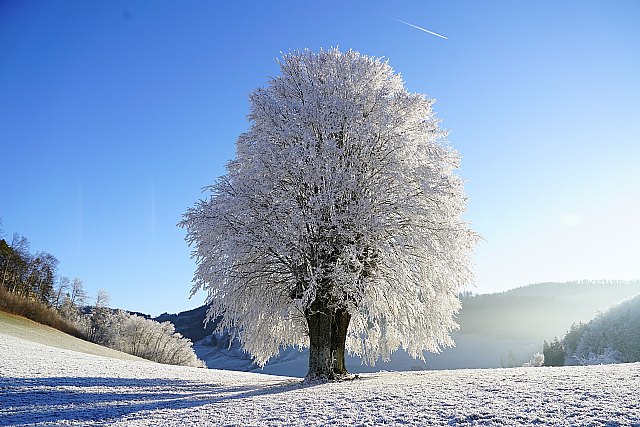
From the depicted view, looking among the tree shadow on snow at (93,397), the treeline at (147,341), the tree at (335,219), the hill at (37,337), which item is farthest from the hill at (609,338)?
the treeline at (147,341)

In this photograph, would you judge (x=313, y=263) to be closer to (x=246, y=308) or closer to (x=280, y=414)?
(x=246, y=308)

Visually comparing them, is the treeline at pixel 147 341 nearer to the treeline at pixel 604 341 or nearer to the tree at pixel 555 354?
the tree at pixel 555 354

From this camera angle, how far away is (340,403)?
1140 cm

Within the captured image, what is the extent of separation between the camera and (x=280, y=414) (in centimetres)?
1083

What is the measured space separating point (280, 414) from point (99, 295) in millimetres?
111146

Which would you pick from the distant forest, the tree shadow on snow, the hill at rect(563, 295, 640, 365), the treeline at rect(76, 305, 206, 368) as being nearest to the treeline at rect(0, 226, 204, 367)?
the treeline at rect(76, 305, 206, 368)

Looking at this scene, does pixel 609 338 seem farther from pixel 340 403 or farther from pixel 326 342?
pixel 340 403

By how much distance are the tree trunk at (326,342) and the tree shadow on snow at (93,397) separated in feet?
5.10

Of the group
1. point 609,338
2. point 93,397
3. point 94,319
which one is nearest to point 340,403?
point 93,397

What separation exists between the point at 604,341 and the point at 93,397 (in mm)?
78729

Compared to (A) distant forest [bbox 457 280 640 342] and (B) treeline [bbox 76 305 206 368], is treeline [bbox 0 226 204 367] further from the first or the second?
(A) distant forest [bbox 457 280 640 342]

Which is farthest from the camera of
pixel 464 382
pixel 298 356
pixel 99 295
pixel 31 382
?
pixel 298 356

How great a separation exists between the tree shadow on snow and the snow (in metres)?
0.03

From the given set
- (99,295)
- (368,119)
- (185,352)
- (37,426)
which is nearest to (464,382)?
(368,119)
